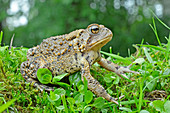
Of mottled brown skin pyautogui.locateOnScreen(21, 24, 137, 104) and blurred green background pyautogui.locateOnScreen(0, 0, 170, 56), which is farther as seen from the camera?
blurred green background pyautogui.locateOnScreen(0, 0, 170, 56)

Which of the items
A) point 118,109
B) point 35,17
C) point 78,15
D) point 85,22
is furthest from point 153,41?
point 118,109

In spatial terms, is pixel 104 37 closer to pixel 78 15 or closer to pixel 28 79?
pixel 28 79

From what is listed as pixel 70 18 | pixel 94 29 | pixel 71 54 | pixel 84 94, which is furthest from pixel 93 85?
pixel 70 18

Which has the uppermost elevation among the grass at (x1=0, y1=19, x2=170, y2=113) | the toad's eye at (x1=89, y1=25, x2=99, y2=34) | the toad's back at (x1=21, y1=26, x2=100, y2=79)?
the toad's eye at (x1=89, y1=25, x2=99, y2=34)

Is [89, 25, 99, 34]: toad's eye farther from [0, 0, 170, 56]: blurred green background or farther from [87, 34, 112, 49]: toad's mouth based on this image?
[0, 0, 170, 56]: blurred green background

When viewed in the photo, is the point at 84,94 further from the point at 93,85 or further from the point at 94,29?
the point at 94,29

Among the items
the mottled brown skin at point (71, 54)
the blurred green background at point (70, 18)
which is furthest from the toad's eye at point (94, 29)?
the blurred green background at point (70, 18)

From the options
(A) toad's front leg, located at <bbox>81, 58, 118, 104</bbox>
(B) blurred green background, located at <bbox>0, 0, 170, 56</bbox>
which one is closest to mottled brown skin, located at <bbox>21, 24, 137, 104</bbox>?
(A) toad's front leg, located at <bbox>81, 58, 118, 104</bbox>
